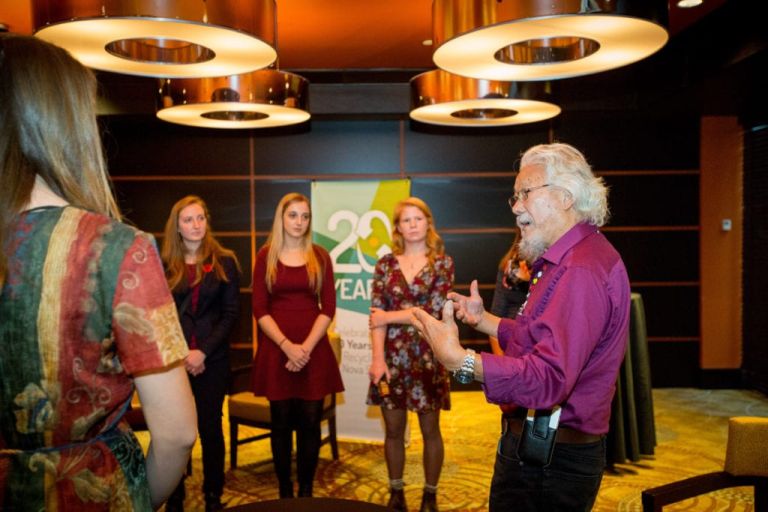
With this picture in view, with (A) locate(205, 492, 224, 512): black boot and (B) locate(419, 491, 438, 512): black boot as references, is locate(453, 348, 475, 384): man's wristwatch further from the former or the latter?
(A) locate(205, 492, 224, 512): black boot

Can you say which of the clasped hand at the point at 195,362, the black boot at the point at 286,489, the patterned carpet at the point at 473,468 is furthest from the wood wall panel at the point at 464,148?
the black boot at the point at 286,489

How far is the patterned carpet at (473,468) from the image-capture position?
3.48m

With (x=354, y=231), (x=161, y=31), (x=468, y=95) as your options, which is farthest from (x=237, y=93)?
(x=354, y=231)

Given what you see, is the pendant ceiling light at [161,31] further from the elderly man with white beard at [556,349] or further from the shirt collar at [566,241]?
the shirt collar at [566,241]

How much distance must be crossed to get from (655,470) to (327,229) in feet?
10.4

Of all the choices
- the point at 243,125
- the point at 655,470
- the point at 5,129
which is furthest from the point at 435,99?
the point at 655,470

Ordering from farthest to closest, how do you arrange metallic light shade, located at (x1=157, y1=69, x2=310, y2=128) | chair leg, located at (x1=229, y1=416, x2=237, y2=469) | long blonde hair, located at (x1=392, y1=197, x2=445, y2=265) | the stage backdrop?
the stage backdrop → chair leg, located at (x1=229, y1=416, x2=237, y2=469) → long blonde hair, located at (x1=392, y1=197, x2=445, y2=265) → metallic light shade, located at (x1=157, y1=69, x2=310, y2=128)

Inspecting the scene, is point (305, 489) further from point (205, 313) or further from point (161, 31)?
point (161, 31)

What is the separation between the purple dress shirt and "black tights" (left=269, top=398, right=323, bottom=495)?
1.75 metres

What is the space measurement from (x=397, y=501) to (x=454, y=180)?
3.73 meters

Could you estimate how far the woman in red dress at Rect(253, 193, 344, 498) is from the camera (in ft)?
10.6

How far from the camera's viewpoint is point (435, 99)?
327cm

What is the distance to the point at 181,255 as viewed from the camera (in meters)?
3.27

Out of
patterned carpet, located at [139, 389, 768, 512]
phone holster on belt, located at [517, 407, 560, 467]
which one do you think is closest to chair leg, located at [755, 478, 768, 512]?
phone holster on belt, located at [517, 407, 560, 467]
